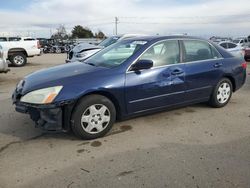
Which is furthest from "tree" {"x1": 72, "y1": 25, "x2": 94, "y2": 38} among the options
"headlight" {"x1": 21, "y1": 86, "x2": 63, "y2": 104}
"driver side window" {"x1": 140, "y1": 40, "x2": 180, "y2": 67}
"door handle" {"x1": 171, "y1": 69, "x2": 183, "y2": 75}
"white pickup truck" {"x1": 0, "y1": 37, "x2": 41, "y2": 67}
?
"headlight" {"x1": 21, "y1": 86, "x2": 63, "y2": 104}

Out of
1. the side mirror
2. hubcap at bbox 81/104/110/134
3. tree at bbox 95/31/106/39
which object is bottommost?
hubcap at bbox 81/104/110/134

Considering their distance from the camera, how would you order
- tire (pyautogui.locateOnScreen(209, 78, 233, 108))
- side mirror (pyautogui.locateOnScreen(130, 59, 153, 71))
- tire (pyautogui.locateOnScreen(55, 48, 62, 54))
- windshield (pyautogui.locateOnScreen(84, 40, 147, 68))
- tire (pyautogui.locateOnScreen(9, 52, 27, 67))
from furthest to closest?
tire (pyautogui.locateOnScreen(55, 48, 62, 54)) < tire (pyautogui.locateOnScreen(9, 52, 27, 67)) < tire (pyautogui.locateOnScreen(209, 78, 233, 108)) < windshield (pyautogui.locateOnScreen(84, 40, 147, 68)) < side mirror (pyautogui.locateOnScreen(130, 59, 153, 71))

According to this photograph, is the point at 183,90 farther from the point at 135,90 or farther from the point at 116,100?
the point at 116,100

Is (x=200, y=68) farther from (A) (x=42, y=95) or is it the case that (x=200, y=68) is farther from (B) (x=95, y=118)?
(A) (x=42, y=95)

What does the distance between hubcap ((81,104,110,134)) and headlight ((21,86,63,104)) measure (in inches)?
20.3

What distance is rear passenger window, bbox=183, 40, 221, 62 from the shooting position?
16.1 feet

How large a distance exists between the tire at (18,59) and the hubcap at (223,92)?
39.7ft

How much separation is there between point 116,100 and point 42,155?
1351 millimetres

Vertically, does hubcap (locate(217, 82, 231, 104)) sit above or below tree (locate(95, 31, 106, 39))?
below

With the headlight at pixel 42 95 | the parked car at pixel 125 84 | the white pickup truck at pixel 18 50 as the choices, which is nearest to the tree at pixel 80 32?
the white pickup truck at pixel 18 50

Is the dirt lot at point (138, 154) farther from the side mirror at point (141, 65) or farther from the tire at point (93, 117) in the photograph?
the side mirror at point (141, 65)

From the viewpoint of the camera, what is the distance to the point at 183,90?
15.7 ft

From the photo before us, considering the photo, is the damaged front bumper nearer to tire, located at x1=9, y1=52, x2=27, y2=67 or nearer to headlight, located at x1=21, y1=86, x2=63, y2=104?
headlight, located at x1=21, y1=86, x2=63, y2=104

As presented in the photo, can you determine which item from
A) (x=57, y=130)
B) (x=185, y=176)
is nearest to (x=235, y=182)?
(x=185, y=176)
